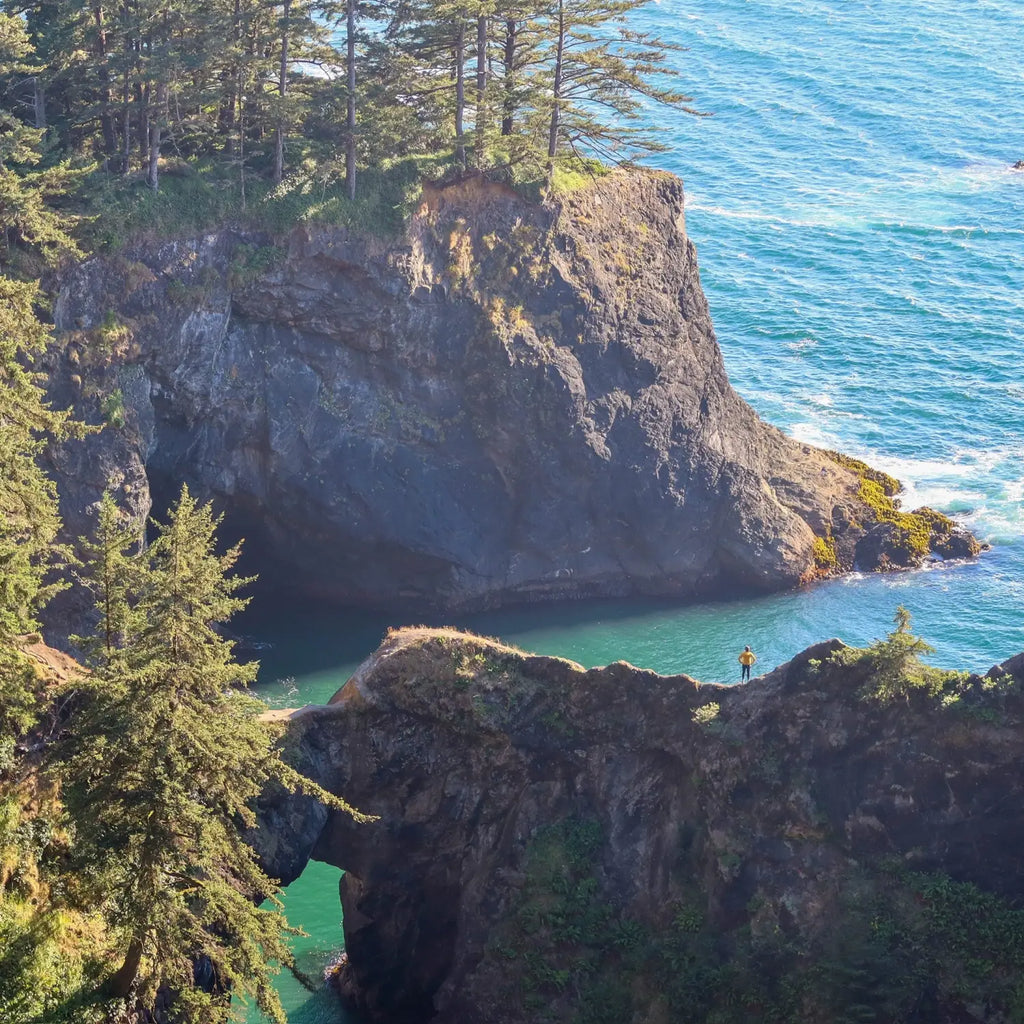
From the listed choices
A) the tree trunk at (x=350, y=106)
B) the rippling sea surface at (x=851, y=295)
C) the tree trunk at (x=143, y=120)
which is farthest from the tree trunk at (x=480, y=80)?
the tree trunk at (x=143, y=120)

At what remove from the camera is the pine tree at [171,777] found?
30688mm

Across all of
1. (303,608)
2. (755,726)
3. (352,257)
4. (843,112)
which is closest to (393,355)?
(352,257)

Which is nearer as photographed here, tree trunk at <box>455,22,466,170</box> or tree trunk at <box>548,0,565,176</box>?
tree trunk at <box>455,22,466,170</box>

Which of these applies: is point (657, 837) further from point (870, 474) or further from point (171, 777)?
point (870, 474)

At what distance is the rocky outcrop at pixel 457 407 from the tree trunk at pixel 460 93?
1.73 m

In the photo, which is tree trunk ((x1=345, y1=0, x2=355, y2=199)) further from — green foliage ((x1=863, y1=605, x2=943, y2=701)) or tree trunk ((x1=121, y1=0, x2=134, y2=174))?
green foliage ((x1=863, y1=605, x2=943, y2=701))

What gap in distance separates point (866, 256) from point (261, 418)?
56338 millimetres

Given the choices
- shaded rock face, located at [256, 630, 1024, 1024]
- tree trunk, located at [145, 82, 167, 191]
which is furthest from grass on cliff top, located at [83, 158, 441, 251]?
shaded rock face, located at [256, 630, 1024, 1024]

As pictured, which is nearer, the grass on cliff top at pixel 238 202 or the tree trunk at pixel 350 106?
the grass on cliff top at pixel 238 202

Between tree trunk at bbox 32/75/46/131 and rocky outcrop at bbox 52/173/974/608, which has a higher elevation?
tree trunk at bbox 32/75/46/131

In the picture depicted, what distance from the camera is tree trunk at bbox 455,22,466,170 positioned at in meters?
63.1

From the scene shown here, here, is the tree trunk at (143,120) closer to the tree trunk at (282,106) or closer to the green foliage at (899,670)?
the tree trunk at (282,106)

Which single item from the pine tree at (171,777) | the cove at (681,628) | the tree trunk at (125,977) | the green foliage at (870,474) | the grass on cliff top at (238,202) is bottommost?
the cove at (681,628)

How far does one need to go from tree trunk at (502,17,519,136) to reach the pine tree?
1462 inches
